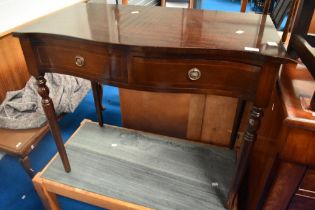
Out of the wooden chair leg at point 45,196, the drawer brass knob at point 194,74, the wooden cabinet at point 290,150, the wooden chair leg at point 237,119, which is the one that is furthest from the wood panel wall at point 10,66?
the wooden cabinet at point 290,150

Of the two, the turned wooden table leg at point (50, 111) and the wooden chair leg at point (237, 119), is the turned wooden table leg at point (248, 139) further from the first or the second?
the turned wooden table leg at point (50, 111)

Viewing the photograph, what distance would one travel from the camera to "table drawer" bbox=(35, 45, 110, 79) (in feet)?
2.25

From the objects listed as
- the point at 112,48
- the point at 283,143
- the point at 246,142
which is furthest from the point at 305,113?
the point at 112,48

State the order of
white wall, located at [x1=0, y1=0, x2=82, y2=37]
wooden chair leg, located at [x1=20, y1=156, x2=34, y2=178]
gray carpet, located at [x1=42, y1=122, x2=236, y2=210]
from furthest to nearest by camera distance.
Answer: white wall, located at [x1=0, y1=0, x2=82, y2=37] < wooden chair leg, located at [x1=20, y1=156, x2=34, y2=178] < gray carpet, located at [x1=42, y1=122, x2=236, y2=210]

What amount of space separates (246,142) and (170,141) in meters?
0.50

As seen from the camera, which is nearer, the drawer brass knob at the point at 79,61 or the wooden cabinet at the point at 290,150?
the wooden cabinet at the point at 290,150

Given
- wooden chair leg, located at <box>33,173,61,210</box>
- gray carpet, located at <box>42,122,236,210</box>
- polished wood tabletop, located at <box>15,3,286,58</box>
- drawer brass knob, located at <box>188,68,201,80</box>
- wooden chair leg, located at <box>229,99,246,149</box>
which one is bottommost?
wooden chair leg, located at <box>33,173,61,210</box>

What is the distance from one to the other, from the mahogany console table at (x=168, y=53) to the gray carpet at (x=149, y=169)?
165mm

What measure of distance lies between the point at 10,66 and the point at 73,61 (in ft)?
2.65

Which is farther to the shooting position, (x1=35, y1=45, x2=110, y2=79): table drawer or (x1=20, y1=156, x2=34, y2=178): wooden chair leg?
(x1=20, y1=156, x2=34, y2=178): wooden chair leg

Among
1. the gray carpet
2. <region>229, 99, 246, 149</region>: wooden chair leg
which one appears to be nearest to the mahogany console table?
the gray carpet

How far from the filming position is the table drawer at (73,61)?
69 cm

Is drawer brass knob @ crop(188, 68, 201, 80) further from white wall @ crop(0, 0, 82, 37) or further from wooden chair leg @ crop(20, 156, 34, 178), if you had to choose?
white wall @ crop(0, 0, 82, 37)

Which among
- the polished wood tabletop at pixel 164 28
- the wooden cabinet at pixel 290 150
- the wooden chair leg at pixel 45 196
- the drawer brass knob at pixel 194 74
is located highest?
the polished wood tabletop at pixel 164 28
